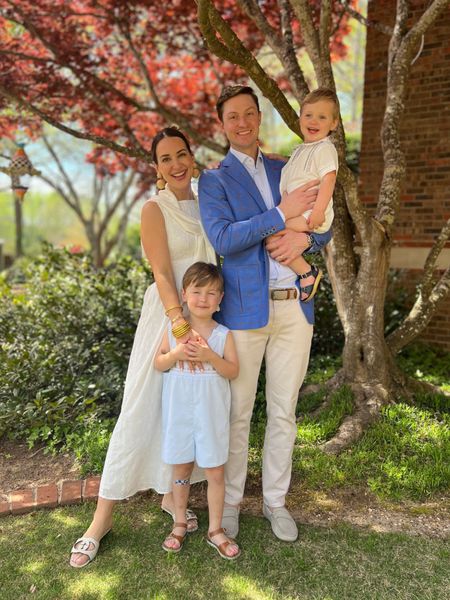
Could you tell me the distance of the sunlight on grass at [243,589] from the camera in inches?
95.2

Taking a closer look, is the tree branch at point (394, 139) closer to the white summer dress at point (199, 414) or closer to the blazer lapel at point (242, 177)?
the blazer lapel at point (242, 177)

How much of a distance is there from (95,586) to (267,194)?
1988mm

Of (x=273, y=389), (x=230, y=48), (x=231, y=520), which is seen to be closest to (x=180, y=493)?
(x=231, y=520)

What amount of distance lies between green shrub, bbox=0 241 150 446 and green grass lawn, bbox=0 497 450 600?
3.75 feet

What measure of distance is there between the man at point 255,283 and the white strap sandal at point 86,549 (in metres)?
0.65

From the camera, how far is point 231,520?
9.37 feet

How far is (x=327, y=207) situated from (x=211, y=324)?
77cm

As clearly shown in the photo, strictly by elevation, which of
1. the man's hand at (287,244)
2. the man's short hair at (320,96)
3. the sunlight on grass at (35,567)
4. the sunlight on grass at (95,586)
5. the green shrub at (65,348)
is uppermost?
the man's short hair at (320,96)

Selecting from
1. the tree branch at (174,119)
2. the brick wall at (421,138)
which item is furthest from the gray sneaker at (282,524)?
the brick wall at (421,138)

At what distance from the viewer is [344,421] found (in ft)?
13.0

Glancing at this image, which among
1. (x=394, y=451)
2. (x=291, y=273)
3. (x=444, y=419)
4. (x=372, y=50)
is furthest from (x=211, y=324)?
(x=372, y=50)

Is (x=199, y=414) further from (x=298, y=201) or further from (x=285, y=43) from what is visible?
(x=285, y=43)

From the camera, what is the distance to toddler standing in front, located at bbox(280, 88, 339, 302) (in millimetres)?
2537

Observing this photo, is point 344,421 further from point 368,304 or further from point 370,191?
point 370,191
